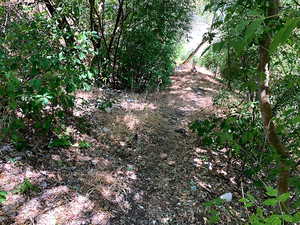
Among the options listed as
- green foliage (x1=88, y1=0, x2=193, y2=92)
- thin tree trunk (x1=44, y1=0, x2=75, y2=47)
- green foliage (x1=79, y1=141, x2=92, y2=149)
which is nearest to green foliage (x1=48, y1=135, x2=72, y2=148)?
green foliage (x1=79, y1=141, x2=92, y2=149)

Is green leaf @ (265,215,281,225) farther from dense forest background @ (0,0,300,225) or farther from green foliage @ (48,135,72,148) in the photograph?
green foliage @ (48,135,72,148)

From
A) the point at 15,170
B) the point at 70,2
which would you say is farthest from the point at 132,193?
the point at 70,2

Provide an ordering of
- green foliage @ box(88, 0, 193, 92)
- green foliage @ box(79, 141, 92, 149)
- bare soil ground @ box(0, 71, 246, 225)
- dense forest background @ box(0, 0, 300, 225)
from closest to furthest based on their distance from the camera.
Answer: dense forest background @ box(0, 0, 300, 225), bare soil ground @ box(0, 71, 246, 225), green foliage @ box(79, 141, 92, 149), green foliage @ box(88, 0, 193, 92)

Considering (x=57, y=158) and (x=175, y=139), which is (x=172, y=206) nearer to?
(x=57, y=158)

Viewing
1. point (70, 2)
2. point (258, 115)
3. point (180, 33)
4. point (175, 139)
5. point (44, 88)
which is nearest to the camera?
point (44, 88)

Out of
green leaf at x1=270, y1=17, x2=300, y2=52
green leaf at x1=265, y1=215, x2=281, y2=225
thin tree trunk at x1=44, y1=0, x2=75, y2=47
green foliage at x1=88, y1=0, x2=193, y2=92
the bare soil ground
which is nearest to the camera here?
green leaf at x1=270, y1=17, x2=300, y2=52

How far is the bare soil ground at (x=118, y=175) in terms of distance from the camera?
1.97m

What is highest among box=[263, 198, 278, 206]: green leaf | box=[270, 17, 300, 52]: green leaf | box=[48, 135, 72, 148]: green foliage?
box=[270, 17, 300, 52]: green leaf

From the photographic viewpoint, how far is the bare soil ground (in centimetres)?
197

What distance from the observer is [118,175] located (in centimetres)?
257

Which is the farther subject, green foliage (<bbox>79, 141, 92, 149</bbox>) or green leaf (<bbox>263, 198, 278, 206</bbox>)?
green foliage (<bbox>79, 141, 92, 149</bbox>)

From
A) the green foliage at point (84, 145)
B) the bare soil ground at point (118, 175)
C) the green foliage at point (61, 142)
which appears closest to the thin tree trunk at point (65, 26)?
the bare soil ground at point (118, 175)

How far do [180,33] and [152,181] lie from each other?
4.16m

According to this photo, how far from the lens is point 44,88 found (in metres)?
1.98
